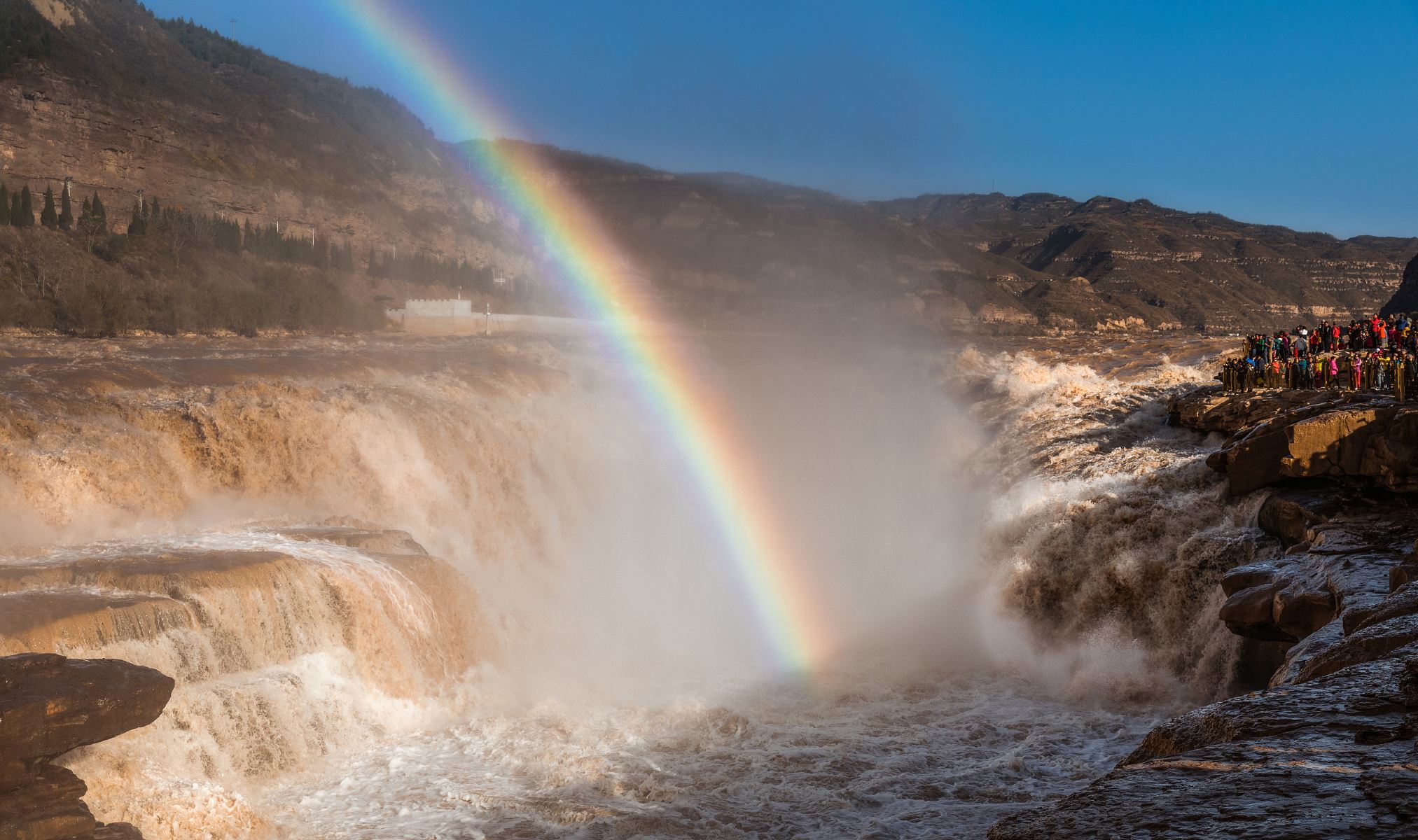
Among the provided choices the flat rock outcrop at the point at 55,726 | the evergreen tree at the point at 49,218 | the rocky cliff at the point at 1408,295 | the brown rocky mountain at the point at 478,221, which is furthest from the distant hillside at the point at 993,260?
the flat rock outcrop at the point at 55,726

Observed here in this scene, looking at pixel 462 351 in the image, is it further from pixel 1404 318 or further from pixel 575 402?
pixel 1404 318

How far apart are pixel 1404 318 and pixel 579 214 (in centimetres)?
16503

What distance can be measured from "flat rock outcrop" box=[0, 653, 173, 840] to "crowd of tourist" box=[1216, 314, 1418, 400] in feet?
73.1

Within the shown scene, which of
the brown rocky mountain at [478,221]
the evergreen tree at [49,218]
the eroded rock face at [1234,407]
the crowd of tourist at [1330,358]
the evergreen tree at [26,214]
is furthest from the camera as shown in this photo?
the brown rocky mountain at [478,221]

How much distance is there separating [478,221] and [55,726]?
461 ft

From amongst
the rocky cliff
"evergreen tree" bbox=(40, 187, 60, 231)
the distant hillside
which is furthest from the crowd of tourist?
the distant hillside

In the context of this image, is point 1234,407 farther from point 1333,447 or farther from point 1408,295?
point 1408,295

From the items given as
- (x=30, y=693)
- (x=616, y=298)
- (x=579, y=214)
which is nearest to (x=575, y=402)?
(x=30, y=693)

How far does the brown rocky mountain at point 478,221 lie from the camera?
10162cm

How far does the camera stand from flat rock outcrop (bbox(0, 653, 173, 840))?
879 cm

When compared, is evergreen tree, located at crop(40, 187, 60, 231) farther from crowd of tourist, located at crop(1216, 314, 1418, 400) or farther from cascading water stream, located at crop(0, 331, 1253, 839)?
crowd of tourist, located at crop(1216, 314, 1418, 400)

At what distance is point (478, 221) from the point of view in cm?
14425

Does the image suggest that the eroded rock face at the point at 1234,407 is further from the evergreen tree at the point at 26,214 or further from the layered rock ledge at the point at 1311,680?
the evergreen tree at the point at 26,214

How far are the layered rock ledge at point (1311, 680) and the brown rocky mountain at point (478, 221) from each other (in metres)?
54.6
